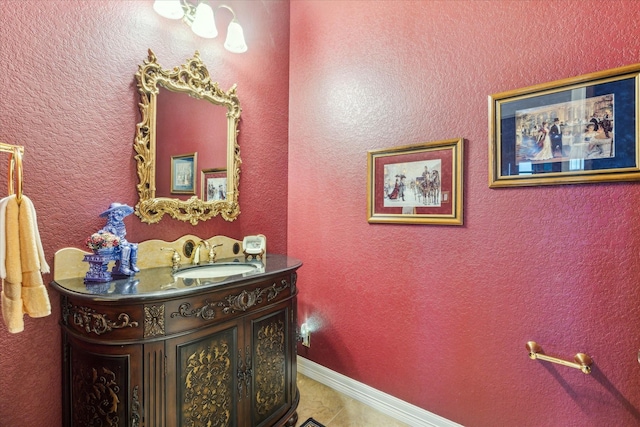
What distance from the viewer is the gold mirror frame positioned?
162 cm

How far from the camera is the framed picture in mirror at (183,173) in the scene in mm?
1762

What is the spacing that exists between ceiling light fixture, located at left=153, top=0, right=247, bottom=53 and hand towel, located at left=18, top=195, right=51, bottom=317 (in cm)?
118

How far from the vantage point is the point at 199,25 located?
5.57 feet

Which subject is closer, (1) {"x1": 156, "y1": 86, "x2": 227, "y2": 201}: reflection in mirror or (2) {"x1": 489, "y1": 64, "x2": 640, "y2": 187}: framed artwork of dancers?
(2) {"x1": 489, "y1": 64, "x2": 640, "y2": 187}: framed artwork of dancers

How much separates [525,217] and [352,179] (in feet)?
3.31

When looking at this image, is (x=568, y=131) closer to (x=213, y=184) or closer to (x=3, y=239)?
(x=213, y=184)

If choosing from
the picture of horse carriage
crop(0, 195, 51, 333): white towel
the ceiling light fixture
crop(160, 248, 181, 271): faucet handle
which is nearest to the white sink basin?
crop(160, 248, 181, 271): faucet handle

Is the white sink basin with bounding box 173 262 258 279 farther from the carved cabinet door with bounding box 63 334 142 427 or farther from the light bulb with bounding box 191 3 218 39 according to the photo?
the light bulb with bounding box 191 3 218 39

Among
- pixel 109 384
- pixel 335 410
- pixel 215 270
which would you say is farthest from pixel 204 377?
pixel 335 410

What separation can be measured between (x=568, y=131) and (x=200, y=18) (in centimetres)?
195

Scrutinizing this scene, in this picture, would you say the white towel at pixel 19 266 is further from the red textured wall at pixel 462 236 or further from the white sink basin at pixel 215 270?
the red textured wall at pixel 462 236

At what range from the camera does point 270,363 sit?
1.63 m

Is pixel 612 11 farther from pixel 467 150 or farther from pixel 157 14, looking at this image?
pixel 157 14

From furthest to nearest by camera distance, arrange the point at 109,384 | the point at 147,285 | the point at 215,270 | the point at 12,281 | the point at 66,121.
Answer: the point at 215,270
the point at 66,121
the point at 147,285
the point at 109,384
the point at 12,281
